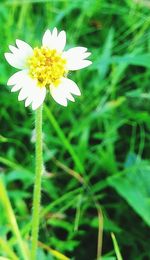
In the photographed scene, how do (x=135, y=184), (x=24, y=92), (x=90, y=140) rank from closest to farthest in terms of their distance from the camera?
(x=24, y=92) < (x=135, y=184) < (x=90, y=140)

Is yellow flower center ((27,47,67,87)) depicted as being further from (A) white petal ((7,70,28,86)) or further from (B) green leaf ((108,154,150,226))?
(B) green leaf ((108,154,150,226))

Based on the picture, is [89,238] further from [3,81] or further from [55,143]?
[3,81]

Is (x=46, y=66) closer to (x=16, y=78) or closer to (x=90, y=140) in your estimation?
(x=16, y=78)

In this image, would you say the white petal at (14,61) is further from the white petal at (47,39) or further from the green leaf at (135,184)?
the green leaf at (135,184)

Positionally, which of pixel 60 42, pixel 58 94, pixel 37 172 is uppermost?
pixel 60 42

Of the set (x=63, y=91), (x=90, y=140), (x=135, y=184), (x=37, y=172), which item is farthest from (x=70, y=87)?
(x=90, y=140)

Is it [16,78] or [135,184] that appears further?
[135,184]

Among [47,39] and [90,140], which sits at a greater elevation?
[47,39]
